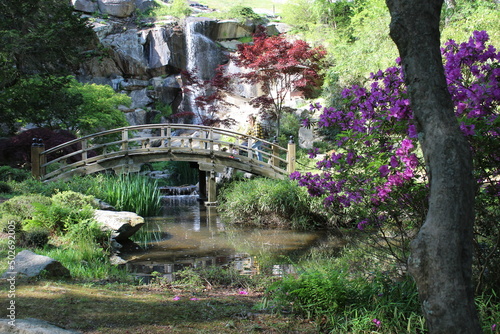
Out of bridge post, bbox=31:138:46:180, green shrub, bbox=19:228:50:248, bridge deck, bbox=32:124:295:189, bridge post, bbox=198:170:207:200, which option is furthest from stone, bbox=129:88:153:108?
green shrub, bbox=19:228:50:248

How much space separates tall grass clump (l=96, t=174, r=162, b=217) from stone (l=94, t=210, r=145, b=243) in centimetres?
242

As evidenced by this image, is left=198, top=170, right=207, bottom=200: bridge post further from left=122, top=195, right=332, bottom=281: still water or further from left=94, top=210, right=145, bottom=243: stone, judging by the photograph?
left=94, top=210, right=145, bottom=243: stone

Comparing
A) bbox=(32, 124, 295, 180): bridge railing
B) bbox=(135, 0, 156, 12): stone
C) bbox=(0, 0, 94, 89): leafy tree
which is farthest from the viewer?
bbox=(135, 0, 156, 12): stone

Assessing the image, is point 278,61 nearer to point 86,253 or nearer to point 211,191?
point 211,191

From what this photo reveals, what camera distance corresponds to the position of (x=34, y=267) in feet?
13.6

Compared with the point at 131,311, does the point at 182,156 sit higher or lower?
higher

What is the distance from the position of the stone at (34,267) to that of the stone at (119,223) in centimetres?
270

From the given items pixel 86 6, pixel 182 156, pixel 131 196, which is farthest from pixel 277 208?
pixel 86 6

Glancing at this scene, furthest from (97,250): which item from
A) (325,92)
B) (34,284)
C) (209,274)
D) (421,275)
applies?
(325,92)

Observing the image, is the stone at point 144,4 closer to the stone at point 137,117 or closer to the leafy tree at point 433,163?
the stone at point 137,117

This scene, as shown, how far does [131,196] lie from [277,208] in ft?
11.8

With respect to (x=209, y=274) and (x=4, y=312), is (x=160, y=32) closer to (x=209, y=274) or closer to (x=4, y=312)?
(x=209, y=274)

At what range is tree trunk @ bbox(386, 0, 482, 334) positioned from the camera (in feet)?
5.83

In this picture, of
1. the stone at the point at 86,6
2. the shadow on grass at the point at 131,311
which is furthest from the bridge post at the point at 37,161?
the stone at the point at 86,6
